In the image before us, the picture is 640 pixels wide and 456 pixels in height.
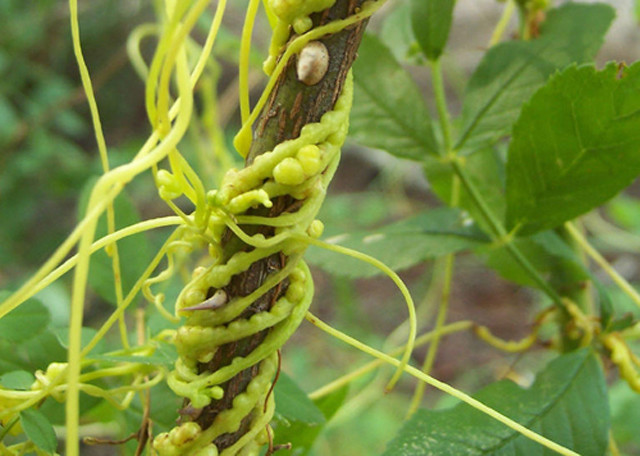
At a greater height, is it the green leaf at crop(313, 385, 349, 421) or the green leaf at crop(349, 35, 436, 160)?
the green leaf at crop(349, 35, 436, 160)

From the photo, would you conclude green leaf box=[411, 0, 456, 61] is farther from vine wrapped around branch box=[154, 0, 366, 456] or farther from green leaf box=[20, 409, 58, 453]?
green leaf box=[20, 409, 58, 453]

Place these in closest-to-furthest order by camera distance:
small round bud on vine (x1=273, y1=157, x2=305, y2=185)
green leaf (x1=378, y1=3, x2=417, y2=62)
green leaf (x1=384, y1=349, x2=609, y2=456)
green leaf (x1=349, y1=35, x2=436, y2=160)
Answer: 1. small round bud on vine (x1=273, y1=157, x2=305, y2=185)
2. green leaf (x1=384, y1=349, x2=609, y2=456)
3. green leaf (x1=349, y1=35, x2=436, y2=160)
4. green leaf (x1=378, y1=3, x2=417, y2=62)

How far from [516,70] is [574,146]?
112 millimetres

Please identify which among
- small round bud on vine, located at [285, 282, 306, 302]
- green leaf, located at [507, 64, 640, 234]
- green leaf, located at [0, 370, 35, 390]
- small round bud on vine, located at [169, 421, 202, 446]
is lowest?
small round bud on vine, located at [169, 421, 202, 446]

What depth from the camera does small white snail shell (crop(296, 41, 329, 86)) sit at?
11.0 inches

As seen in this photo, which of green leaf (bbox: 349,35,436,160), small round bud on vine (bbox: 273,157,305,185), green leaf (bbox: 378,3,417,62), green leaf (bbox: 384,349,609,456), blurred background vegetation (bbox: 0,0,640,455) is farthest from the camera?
blurred background vegetation (bbox: 0,0,640,455)

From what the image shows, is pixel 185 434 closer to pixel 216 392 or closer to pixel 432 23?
pixel 216 392

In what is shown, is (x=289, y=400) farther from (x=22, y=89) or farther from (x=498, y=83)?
(x=22, y=89)

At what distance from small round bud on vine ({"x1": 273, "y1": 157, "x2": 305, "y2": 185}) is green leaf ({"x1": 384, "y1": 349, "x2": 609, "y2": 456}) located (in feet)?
0.62

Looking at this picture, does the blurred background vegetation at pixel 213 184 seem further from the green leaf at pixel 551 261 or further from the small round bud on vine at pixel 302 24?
the small round bud on vine at pixel 302 24

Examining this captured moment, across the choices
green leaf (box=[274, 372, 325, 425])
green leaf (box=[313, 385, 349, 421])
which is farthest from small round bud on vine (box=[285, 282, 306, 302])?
green leaf (box=[313, 385, 349, 421])

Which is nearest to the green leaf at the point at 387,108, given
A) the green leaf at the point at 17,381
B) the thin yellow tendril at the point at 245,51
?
the thin yellow tendril at the point at 245,51

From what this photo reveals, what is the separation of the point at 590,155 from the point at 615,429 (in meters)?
0.71

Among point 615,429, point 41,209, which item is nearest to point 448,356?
point 615,429
